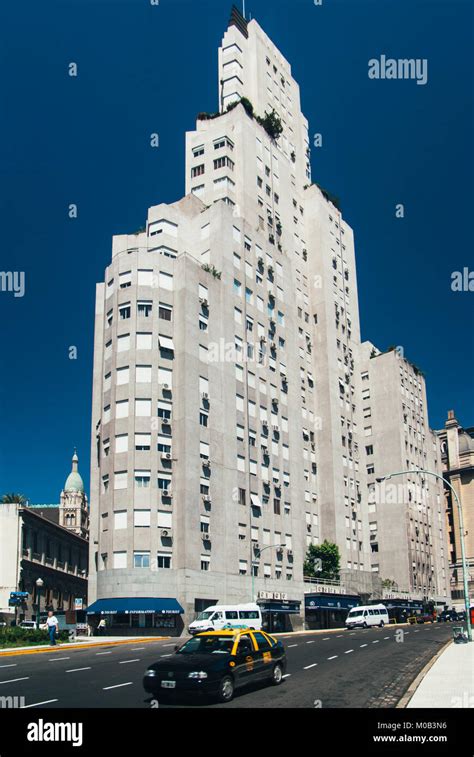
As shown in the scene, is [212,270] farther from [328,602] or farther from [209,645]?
[209,645]

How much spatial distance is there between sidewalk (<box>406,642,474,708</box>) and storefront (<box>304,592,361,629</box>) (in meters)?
49.4

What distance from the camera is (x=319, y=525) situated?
87.1 meters

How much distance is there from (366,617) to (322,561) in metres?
16.0

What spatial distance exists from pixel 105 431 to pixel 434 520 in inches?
2818

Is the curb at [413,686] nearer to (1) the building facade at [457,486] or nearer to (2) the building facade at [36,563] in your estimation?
(2) the building facade at [36,563]

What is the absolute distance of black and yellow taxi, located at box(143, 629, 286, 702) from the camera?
16594mm

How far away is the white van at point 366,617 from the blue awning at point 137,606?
54.9 ft

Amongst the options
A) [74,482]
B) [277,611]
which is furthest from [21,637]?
[74,482]

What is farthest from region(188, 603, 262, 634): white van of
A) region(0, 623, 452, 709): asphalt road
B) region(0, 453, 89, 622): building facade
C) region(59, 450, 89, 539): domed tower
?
region(59, 450, 89, 539): domed tower

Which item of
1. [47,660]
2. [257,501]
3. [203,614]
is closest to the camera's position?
[47,660]

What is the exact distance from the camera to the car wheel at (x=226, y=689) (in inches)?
662

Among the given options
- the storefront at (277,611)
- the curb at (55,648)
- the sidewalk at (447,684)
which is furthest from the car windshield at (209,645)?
the storefront at (277,611)
